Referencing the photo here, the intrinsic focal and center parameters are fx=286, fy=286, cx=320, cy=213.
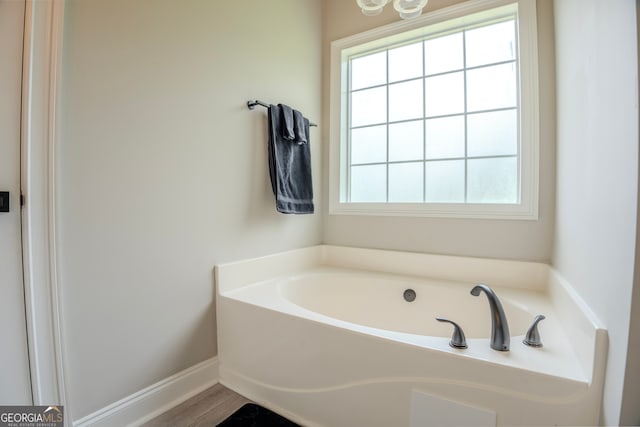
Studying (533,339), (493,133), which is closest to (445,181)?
(493,133)

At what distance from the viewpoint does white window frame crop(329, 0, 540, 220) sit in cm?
167

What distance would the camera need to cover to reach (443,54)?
2.03m

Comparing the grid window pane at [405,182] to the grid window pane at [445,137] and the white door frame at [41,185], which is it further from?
the white door frame at [41,185]

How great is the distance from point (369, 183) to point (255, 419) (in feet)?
5.56

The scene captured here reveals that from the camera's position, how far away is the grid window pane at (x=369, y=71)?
2.27 meters

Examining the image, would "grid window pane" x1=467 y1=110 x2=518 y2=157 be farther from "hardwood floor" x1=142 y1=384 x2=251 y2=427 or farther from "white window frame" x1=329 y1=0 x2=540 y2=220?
"hardwood floor" x1=142 y1=384 x2=251 y2=427

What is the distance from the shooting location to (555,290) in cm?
142

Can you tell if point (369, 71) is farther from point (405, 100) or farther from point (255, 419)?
point (255, 419)

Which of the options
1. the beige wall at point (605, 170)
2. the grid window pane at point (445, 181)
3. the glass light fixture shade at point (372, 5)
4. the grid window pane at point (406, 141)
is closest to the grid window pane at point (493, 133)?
the grid window pane at point (445, 181)

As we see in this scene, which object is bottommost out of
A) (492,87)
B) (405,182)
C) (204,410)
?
(204,410)

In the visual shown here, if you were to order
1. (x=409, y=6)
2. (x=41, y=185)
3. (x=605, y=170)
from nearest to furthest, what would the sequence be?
(x=605, y=170)
(x=41, y=185)
(x=409, y=6)

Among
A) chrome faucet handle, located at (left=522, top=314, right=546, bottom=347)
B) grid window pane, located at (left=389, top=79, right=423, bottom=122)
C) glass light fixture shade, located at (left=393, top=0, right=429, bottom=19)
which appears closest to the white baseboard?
chrome faucet handle, located at (left=522, top=314, right=546, bottom=347)

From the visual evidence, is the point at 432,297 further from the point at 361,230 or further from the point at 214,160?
the point at 214,160

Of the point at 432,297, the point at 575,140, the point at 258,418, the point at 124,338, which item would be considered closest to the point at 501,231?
the point at 432,297
